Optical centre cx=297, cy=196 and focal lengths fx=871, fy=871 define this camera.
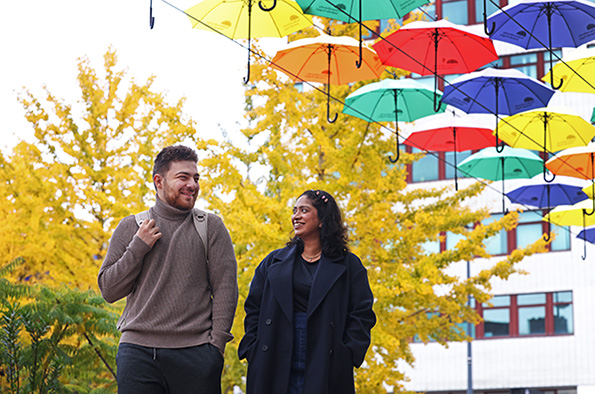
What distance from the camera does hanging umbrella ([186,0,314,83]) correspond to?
11.1 meters

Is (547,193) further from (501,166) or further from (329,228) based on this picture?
(329,228)

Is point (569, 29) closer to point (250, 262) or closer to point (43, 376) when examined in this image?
point (250, 262)

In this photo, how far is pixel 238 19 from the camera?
1128 centimetres

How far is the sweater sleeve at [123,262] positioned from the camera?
198 inches

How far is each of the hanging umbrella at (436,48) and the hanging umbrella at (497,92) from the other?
898 mm

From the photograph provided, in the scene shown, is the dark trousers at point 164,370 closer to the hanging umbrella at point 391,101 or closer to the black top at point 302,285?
the black top at point 302,285

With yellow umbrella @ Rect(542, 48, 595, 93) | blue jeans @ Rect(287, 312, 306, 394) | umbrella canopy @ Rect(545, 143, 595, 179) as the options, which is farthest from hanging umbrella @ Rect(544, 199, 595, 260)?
blue jeans @ Rect(287, 312, 306, 394)

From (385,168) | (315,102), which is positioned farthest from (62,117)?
(385,168)

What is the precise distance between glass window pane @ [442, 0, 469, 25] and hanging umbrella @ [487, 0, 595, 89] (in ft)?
82.0

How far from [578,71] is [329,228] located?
8.02 m

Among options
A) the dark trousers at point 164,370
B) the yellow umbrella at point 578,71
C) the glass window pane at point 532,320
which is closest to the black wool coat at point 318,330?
the dark trousers at point 164,370

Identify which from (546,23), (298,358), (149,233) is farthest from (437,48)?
(149,233)

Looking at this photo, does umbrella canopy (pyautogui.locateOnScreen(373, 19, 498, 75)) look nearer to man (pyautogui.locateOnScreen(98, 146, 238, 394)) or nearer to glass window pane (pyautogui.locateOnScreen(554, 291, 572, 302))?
man (pyautogui.locateOnScreen(98, 146, 238, 394))

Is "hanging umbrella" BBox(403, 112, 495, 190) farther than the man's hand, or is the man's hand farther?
"hanging umbrella" BBox(403, 112, 495, 190)
